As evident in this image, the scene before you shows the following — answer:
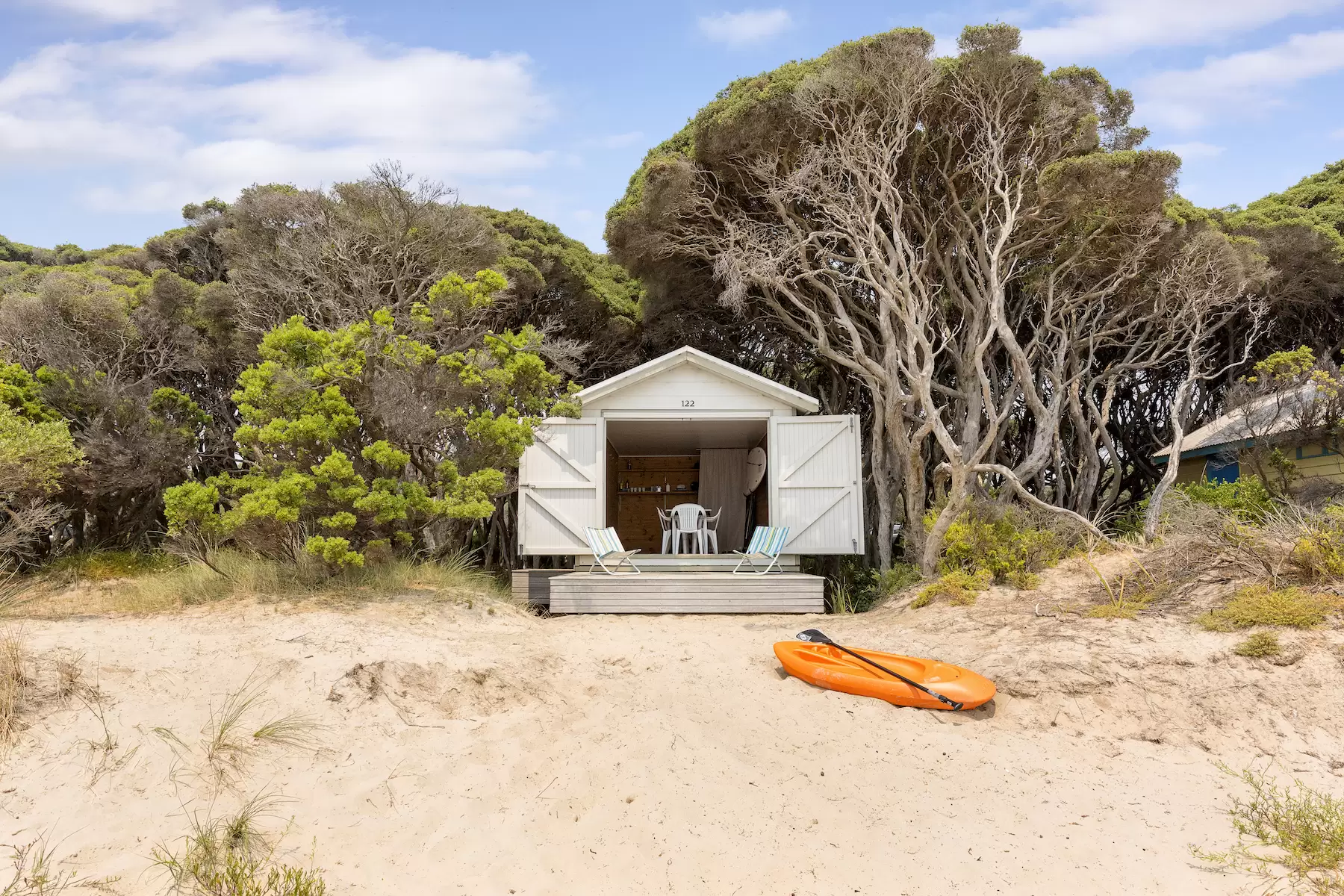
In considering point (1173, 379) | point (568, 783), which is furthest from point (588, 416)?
point (1173, 379)

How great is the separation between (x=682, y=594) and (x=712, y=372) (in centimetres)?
374

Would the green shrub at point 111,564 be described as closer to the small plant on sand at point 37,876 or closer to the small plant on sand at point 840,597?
the small plant on sand at point 37,876

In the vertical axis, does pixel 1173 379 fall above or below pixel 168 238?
below

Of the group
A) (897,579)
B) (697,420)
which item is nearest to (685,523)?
(697,420)

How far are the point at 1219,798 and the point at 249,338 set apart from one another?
12913mm

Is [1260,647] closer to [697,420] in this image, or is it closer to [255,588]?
[697,420]

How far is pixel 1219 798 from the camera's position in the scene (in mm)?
4859

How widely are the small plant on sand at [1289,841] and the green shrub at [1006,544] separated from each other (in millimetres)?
4254

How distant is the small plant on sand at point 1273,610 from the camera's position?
20.6ft

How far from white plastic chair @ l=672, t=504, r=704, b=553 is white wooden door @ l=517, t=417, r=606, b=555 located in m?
1.54

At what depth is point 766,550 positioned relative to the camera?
11.1 m

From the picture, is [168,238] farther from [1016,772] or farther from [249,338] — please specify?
[1016,772]

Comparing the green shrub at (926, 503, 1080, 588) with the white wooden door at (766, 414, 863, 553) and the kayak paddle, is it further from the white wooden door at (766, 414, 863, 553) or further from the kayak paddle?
the kayak paddle

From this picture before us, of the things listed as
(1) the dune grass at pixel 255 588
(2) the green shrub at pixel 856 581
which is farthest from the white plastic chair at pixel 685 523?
(1) the dune grass at pixel 255 588
